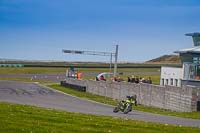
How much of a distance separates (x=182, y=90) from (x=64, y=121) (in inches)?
723

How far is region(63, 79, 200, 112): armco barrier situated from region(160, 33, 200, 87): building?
5.66 m

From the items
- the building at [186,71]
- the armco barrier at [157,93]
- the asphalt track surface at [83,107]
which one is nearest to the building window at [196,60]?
the building at [186,71]

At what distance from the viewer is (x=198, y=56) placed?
5066 centimetres

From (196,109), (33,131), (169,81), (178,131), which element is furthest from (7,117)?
(169,81)

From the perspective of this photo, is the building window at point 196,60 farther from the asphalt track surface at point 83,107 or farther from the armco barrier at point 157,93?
the asphalt track surface at point 83,107

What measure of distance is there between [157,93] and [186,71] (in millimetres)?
11403

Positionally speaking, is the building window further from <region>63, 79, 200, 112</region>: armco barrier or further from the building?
<region>63, 79, 200, 112</region>: armco barrier

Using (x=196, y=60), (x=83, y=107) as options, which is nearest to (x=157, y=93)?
(x=83, y=107)

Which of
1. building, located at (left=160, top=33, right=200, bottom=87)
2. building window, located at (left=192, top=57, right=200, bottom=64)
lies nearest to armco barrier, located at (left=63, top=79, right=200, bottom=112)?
building, located at (left=160, top=33, right=200, bottom=87)

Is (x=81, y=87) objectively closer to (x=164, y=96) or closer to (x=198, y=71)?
(x=198, y=71)

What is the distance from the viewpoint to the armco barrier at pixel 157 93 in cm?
3281

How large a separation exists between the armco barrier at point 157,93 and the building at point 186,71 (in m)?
5.66

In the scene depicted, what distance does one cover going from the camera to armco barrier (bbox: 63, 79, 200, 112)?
1292 inches

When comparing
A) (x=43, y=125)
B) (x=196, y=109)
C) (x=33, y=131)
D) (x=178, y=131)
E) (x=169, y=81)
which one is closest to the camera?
(x=33, y=131)
